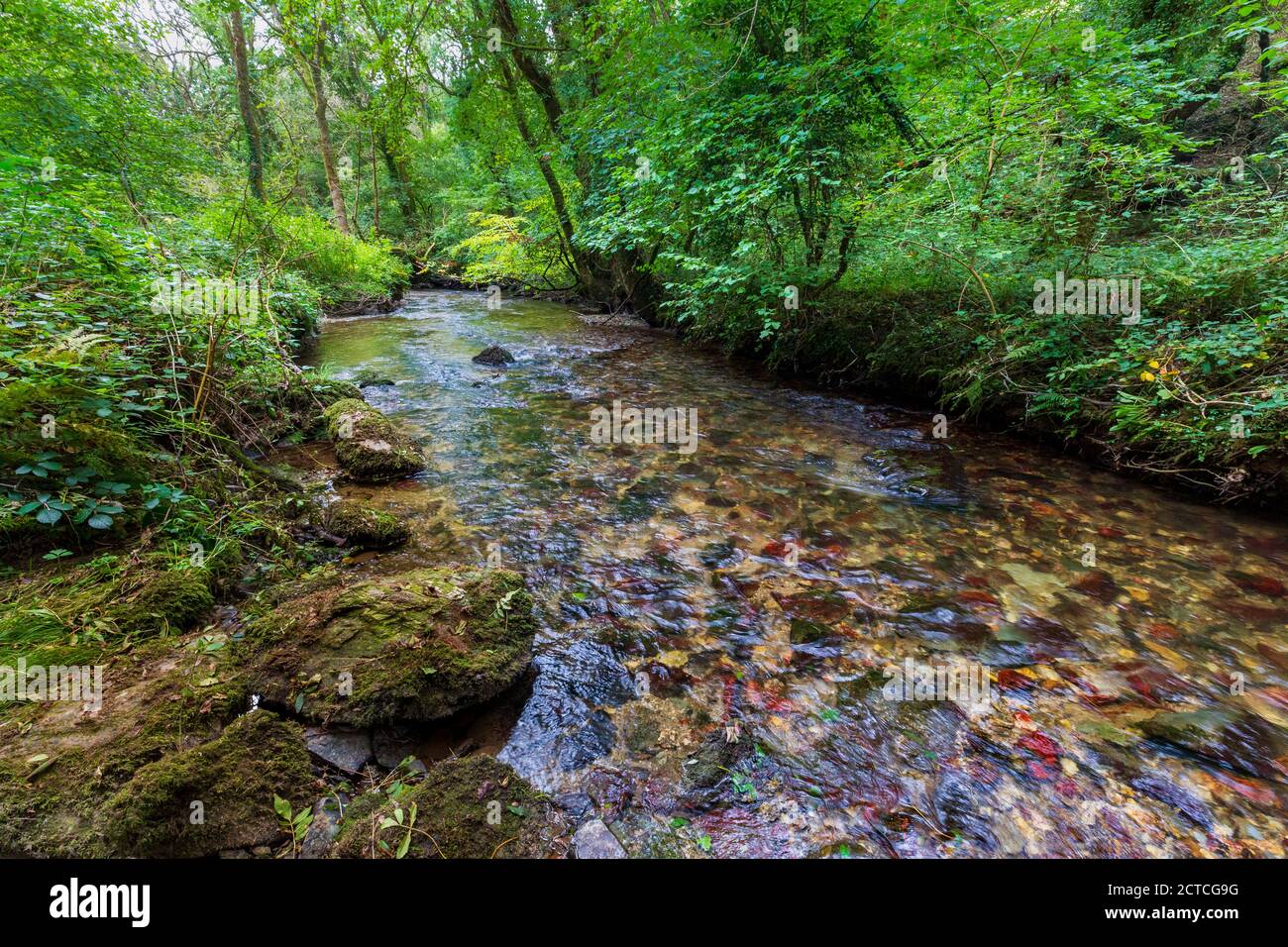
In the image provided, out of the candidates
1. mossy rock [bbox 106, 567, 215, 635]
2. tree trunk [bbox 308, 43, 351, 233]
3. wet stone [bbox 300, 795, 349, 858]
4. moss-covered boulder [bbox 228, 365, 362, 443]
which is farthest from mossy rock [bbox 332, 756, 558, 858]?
tree trunk [bbox 308, 43, 351, 233]

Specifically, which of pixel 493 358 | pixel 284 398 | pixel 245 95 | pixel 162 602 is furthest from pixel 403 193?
pixel 162 602

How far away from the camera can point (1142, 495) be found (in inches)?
198

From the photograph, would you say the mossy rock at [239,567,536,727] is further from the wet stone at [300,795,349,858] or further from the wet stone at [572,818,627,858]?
the wet stone at [572,818,627,858]

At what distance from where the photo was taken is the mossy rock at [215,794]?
69.1 inches

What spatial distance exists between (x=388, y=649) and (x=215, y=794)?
864 mm

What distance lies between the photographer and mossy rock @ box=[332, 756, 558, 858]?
6.06ft

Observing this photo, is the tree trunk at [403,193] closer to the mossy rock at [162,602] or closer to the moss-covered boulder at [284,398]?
the moss-covered boulder at [284,398]

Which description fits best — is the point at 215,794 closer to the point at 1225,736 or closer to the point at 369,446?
the point at 369,446

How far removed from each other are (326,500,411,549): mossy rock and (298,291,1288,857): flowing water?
31 centimetres

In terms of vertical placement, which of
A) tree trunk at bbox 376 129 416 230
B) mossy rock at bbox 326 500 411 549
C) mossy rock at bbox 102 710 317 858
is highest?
tree trunk at bbox 376 129 416 230

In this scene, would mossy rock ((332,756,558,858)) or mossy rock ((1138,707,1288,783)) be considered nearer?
mossy rock ((332,756,558,858))

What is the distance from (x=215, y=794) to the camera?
1.90m

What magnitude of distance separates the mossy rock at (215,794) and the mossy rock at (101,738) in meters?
0.08
